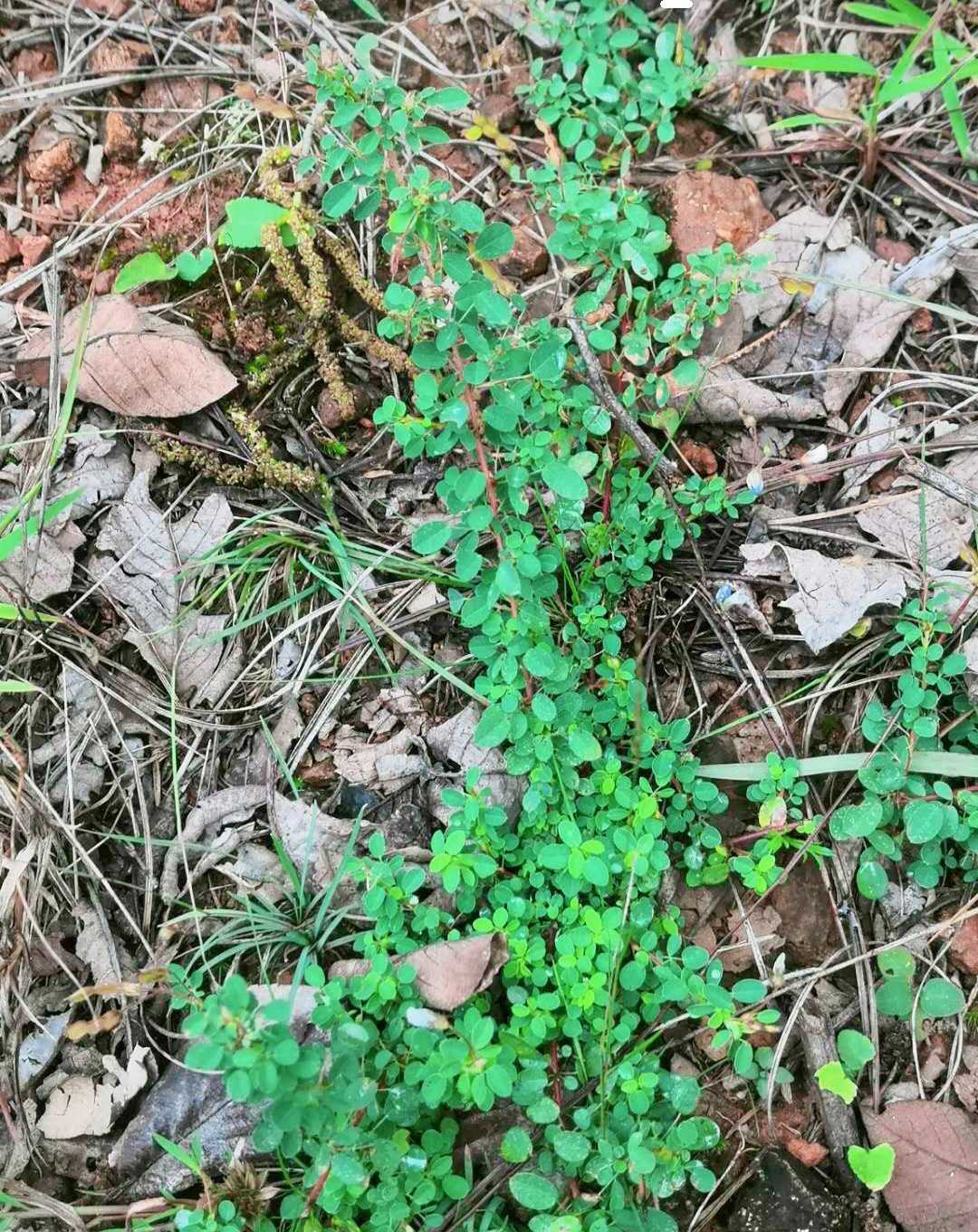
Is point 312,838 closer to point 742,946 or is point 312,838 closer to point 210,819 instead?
point 210,819

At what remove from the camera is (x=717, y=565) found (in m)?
2.67

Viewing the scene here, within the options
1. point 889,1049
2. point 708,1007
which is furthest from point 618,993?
point 889,1049

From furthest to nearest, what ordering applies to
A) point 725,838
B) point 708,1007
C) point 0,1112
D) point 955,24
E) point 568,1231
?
1. point 955,24
2. point 725,838
3. point 0,1112
4. point 708,1007
5. point 568,1231

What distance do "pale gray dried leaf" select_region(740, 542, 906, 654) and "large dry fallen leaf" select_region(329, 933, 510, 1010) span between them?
1.17 meters

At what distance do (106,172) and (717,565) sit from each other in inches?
91.7

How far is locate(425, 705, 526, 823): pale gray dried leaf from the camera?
2.51 meters

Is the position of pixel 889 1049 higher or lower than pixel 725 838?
lower

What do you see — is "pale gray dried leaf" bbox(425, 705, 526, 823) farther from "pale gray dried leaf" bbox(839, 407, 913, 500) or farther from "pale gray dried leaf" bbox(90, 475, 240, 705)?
"pale gray dried leaf" bbox(839, 407, 913, 500)

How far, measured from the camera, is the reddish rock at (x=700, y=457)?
2.76 metres

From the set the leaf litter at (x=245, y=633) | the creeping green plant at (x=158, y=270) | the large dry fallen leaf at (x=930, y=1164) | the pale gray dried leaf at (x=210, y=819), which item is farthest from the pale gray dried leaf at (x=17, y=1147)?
the creeping green plant at (x=158, y=270)

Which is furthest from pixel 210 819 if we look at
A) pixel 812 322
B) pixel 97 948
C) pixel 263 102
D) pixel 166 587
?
pixel 812 322

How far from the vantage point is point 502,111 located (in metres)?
3.05

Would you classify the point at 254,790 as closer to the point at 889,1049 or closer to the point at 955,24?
the point at 889,1049

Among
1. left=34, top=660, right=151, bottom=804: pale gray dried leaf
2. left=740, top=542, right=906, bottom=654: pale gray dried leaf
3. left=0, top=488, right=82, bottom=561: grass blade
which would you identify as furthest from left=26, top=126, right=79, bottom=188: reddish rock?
left=740, top=542, right=906, bottom=654: pale gray dried leaf
